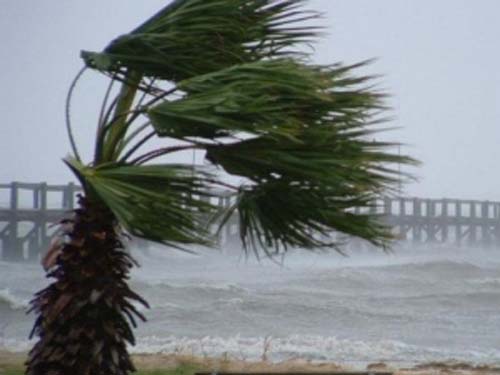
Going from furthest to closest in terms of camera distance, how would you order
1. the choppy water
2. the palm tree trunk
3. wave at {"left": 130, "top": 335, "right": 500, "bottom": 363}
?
the choppy water < wave at {"left": 130, "top": 335, "right": 500, "bottom": 363} < the palm tree trunk

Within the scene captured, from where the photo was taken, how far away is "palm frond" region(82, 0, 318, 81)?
5.07 m

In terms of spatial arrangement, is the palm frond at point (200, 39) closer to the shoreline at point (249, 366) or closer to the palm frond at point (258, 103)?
the palm frond at point (258, 103)

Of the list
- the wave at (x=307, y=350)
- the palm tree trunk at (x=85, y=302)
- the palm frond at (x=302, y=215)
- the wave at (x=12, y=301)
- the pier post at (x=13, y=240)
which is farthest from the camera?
the pier post at (x=13, y=240)

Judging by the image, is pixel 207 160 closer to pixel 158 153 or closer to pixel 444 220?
pixel 158 153

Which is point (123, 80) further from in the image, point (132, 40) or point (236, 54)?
point (236, 54)

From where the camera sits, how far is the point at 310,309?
24422mm

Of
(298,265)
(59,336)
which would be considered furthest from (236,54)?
(298,265)

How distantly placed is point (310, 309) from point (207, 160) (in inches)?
776

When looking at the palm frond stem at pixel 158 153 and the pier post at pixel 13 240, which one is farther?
the pier post at pixel 13 240

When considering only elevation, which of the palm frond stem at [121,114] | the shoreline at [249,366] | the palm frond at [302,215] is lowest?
the shoreline at [249,366]

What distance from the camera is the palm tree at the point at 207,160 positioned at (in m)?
4.80

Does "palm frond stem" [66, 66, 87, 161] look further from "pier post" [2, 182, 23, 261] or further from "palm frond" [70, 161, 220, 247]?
"pier post" [2, 182, 23, 261]

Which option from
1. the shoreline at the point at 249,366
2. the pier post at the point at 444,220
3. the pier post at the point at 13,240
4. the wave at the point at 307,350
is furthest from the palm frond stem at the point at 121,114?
the pier post at the point at 444,220

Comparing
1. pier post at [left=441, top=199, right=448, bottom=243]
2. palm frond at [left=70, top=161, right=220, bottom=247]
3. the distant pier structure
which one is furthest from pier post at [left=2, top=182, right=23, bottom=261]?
pier post at [left=441, top=199, right=448, bottom=243]
